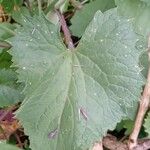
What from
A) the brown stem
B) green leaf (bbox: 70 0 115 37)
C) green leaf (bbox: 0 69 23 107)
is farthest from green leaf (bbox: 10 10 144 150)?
green leaf (bbox: 70 0 115 37)

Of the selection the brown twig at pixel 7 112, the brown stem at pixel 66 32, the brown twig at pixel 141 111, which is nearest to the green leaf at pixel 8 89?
the brown twig at pixel 7 112

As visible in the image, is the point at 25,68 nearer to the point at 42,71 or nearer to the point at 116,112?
the point at 42,71

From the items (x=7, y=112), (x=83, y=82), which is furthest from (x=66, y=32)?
(x=7, y=112)

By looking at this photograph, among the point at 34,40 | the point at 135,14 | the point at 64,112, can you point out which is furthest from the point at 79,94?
the point at 135,14

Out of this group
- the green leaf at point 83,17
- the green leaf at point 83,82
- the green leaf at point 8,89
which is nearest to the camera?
the green leaf at point 83,82

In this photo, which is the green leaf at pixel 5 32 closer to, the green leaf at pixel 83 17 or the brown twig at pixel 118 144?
the green leaf at pixel 83 17

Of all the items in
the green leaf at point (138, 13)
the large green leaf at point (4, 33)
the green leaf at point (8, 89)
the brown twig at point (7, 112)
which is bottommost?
the brown twig at point (7, 112)

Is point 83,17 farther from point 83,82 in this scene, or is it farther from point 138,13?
point 83,82
